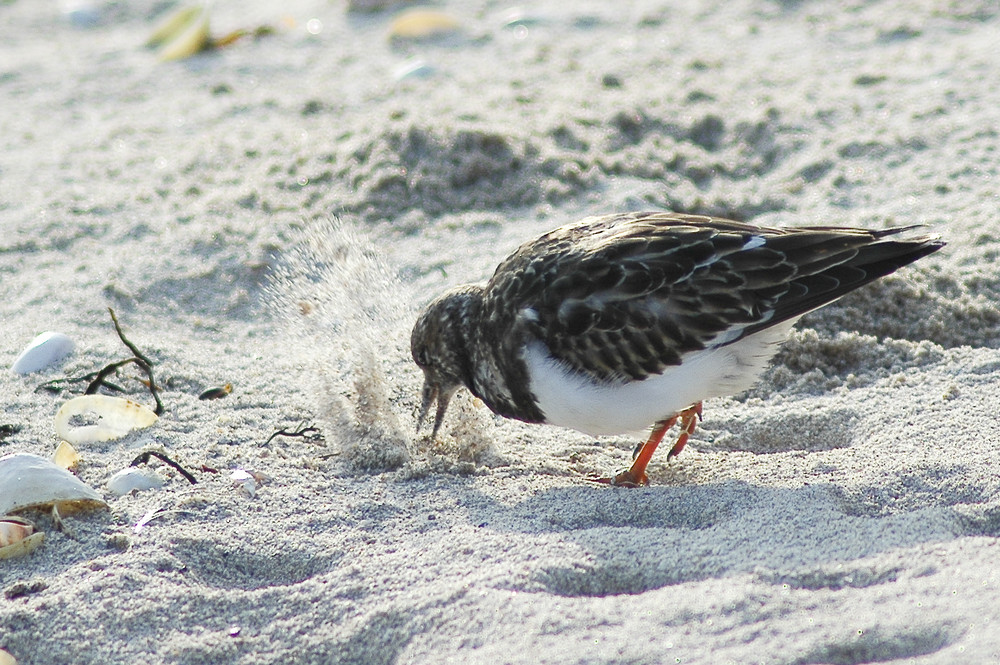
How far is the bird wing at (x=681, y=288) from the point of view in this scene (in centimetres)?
309

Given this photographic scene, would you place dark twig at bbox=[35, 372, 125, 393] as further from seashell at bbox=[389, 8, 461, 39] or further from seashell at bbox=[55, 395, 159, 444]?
seashell at bbox=[389, 8, 461, 39]

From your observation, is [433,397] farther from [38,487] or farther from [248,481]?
[38,487]

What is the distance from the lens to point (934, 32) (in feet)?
Answer: 19.0

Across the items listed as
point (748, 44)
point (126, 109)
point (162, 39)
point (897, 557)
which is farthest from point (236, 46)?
point (897, 557)

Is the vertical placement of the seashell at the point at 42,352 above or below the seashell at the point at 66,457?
above

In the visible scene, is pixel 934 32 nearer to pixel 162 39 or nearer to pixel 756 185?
pixel 756 185

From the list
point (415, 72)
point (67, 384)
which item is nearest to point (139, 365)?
point (67, 384)

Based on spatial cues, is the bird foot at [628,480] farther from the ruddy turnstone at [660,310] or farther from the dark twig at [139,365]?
the dark twig at [139,365]

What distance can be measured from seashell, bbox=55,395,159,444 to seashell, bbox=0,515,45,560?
0.57 metres

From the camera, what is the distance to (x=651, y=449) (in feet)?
10.7

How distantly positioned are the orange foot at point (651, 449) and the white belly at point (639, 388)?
0.41ft

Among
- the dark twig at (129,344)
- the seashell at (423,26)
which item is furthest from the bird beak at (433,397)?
the seashell at (423,26)

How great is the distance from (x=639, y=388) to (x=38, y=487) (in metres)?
1.59

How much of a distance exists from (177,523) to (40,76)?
174 inches
